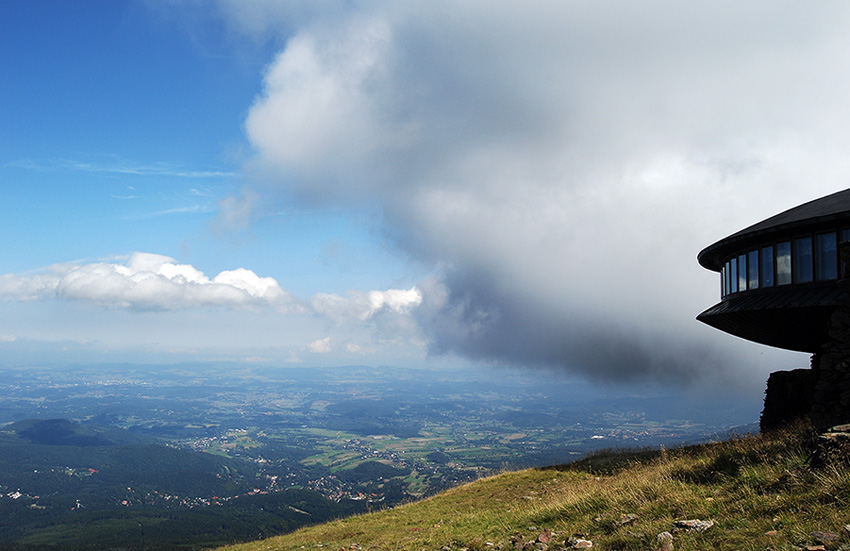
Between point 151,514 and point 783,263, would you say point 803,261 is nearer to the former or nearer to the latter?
point 783,263

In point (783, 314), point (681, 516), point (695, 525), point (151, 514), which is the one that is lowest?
point (151, 514)

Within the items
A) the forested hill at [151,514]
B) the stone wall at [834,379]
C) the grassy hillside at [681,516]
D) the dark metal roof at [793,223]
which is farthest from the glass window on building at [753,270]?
the forested hill at [151,514]

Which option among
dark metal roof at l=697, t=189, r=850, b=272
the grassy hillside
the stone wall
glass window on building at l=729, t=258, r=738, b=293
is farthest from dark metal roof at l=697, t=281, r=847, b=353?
the grassy hillside

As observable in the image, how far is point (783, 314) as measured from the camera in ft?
60.6

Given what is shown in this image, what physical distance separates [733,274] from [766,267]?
2843 millimetres

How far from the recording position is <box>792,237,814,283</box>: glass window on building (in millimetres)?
17609

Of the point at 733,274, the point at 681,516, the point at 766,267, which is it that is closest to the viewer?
the point at 681,516

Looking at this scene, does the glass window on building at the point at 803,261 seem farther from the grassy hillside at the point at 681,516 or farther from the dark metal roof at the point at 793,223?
the grassy hillside at the point at 681,516

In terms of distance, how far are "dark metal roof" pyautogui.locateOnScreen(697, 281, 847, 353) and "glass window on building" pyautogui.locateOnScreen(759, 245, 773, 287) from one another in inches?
14.5

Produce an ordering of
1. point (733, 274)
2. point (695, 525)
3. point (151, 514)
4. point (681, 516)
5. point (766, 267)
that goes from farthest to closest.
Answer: point (151, 514) → point (733, 274) → point (766, 267) → point (681, 516) → point (695, 525)

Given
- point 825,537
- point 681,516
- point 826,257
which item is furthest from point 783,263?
point 825,537

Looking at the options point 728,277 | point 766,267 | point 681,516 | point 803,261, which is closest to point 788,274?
point 803,261

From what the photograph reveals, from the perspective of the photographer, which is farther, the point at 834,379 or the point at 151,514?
the point at 151,514

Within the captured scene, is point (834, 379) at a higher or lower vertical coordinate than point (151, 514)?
higher
